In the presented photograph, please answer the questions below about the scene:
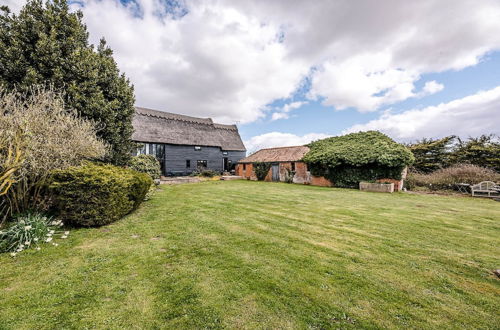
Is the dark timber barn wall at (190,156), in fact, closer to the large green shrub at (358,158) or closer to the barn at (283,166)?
the barn at (283,166)

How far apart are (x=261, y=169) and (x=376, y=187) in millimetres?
13687

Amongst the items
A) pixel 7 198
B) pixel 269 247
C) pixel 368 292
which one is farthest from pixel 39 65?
pixel 368 292

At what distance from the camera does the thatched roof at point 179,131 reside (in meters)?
25.4

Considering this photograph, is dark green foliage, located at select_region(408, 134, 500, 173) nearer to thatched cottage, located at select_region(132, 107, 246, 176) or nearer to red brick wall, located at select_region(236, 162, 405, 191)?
red brick wall, located at select_region(236, 162, 405, 191)

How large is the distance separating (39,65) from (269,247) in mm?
11963

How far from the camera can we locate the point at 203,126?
106 ft

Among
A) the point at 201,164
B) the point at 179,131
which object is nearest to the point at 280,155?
the point at 201,164

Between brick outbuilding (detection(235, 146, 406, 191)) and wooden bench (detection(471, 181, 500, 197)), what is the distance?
16.5ft

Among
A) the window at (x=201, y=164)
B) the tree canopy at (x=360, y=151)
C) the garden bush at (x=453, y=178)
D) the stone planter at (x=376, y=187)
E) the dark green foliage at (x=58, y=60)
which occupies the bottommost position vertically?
the stone planter at (x=376, y=187)

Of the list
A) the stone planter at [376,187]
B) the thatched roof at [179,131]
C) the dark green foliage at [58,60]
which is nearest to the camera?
the dark green foliage at [58,60]

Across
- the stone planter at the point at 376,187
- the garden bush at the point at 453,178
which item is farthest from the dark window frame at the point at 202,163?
the garden bush at the point at 453,178

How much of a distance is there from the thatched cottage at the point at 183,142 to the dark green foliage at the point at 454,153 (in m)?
25.0

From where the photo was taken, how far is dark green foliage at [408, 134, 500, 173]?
61.4 ft

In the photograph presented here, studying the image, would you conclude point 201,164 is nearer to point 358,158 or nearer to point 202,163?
point 202,163
